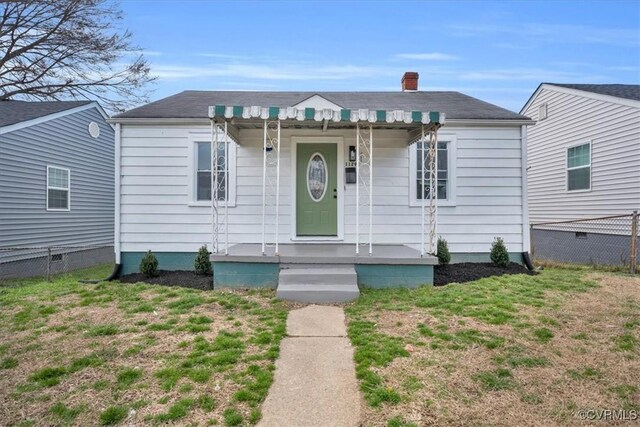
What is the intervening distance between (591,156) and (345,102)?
24.4 feet

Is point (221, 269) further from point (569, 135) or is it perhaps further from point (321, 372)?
point (569, 135)

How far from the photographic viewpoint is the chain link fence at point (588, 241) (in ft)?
30.0

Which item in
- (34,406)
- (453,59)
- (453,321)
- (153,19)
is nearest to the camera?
(34,406)

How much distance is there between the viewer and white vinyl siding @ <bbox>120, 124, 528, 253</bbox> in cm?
745

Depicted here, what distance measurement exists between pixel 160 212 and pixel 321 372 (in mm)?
5575

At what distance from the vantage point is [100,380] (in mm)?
3016

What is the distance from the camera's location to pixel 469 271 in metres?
6.81

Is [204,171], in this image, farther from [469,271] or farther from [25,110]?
[25,110]

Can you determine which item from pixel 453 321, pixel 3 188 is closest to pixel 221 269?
pixel 453 321

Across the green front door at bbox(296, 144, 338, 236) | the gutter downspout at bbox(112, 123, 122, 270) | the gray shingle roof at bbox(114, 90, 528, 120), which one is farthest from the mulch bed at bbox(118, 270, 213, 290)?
the gray shingle roof at bbox(114, 90, 528, 120)

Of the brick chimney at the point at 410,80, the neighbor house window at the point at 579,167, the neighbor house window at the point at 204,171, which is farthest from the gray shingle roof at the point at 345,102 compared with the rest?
the neighbor house window at the point at 579,167

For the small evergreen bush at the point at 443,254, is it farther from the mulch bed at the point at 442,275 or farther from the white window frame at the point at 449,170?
the white window frame at the point at 449,170

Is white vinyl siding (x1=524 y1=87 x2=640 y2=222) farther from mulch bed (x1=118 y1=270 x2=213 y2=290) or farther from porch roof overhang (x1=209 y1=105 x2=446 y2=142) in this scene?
mulch bed (x1=118 y1=270 x2=213 y2=290)

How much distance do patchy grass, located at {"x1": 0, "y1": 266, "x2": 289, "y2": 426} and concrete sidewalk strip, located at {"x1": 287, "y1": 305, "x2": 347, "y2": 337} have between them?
0.16m
